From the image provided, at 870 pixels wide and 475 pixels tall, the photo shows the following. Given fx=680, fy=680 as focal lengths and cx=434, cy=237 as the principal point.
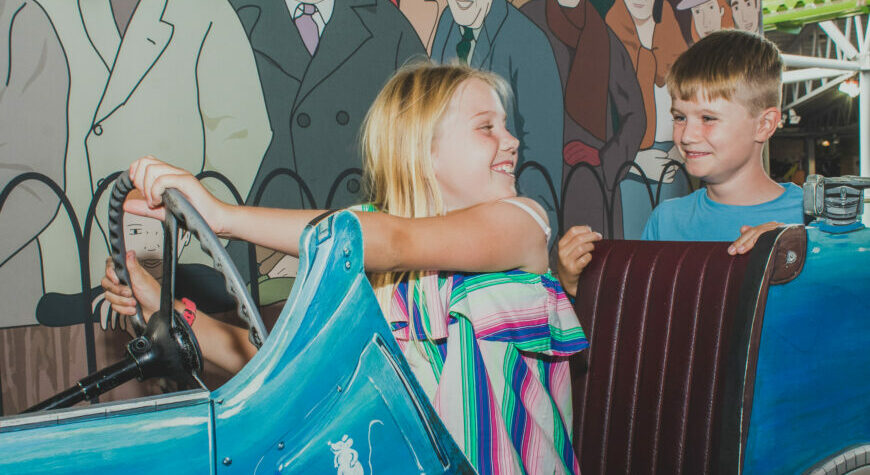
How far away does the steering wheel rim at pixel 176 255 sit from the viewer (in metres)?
0.70

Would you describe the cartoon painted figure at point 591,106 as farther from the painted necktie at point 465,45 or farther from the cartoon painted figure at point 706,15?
the cartoon painted figure at point 706,15

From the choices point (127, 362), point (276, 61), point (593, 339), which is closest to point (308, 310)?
point (127, 362)

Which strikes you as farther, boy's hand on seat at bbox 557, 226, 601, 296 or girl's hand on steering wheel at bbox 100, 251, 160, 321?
boy's hand on seat at bbox 557, 226, 601, 296

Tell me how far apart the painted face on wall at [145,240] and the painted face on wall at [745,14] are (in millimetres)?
2933

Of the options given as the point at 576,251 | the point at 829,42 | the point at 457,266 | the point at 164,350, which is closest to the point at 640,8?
the point at 576,251

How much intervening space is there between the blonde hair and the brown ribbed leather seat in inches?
16.8

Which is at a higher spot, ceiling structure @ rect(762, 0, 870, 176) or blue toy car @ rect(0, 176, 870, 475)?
ceiling structure @ rect(762, 0, 870, 176)

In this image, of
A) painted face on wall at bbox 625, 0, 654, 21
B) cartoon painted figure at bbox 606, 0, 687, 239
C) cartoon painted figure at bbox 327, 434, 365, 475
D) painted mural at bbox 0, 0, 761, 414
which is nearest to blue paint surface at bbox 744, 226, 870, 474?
cartoon painted figure at bbox 327, 434, 365, 475

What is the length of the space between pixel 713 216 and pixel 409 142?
95cm

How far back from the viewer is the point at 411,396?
767 millimetres

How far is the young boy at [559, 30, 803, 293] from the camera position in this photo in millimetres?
1679

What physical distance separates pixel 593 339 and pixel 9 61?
1361 millimetres

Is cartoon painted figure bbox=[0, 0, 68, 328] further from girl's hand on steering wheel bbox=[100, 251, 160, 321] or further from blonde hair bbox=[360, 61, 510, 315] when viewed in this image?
blonde hair bbox=[360, 61, 510, 315]

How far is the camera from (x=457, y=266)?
0.98 metres
